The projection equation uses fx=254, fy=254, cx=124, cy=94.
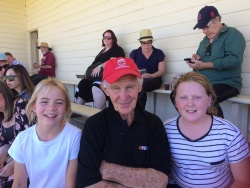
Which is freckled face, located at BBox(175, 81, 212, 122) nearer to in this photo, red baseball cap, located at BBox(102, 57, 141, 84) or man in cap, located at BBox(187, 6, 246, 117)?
red baseball cap, located at BBox(102, 57, 141, 84)

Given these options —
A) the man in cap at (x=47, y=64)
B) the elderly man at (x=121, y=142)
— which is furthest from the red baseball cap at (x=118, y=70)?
the man in cap at (x=47, y=64)

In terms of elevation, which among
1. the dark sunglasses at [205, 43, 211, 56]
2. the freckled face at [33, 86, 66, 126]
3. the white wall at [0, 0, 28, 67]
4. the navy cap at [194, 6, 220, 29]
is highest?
the white wall at [0, 0, 28, 67]

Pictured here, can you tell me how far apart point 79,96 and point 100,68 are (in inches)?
27.3

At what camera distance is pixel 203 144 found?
1.40m

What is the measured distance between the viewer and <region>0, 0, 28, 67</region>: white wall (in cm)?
838

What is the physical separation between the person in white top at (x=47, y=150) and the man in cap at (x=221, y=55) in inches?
65.1

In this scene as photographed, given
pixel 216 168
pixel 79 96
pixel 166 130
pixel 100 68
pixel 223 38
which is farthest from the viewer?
pixel 79 96

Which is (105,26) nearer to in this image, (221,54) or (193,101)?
(221,54)

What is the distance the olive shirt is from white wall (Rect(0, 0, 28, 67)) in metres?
7.58

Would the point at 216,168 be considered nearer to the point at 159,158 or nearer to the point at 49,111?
the point at 159,158

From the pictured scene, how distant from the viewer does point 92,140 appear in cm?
143

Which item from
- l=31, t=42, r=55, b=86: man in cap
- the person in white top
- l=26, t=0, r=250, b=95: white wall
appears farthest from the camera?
l=31, t=42, r=55, b=86: man in cap

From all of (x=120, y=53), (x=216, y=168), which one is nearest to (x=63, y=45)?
(x=120, y=53)

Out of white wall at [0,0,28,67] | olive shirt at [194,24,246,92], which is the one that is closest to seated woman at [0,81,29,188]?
olive shirt at [194,24,246,92]
